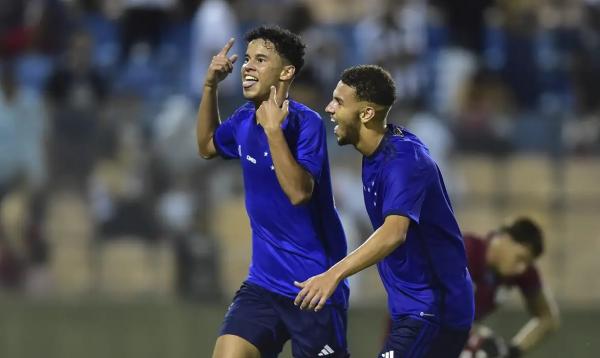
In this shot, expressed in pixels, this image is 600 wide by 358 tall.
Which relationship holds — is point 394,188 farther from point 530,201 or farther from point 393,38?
point 393,38

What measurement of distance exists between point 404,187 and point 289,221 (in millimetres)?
810

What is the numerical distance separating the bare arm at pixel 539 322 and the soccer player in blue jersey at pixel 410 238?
2.40 m

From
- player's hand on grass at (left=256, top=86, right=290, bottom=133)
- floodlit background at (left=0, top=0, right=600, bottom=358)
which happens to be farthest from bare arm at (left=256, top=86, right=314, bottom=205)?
floodlit background at (left=0, top=0, right=600, bottom=358)

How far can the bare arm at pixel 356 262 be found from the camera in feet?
17.4

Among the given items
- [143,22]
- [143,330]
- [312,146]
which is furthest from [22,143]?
[312,146]

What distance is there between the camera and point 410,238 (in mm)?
5754

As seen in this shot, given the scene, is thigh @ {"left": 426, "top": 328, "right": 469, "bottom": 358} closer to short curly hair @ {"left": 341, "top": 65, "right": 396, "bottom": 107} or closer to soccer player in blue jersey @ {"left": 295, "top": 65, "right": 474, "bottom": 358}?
soccer player in blue jersey @ {"left": 295, "top": 65, "right": 474, "bottom": 358}

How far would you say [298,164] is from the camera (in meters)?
5.84

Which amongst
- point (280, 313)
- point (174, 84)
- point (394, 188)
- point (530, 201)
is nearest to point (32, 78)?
Answer: point (174, 84)

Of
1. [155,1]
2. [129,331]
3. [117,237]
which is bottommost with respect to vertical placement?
[129,331]

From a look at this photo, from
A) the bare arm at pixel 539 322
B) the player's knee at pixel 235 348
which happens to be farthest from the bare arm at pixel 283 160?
the bare arm at pixel 539 322

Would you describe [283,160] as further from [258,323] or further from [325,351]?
[325,351]

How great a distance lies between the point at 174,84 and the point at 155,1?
1277 millimetres

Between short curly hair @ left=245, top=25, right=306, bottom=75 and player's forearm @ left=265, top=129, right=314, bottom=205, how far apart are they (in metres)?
0.57
